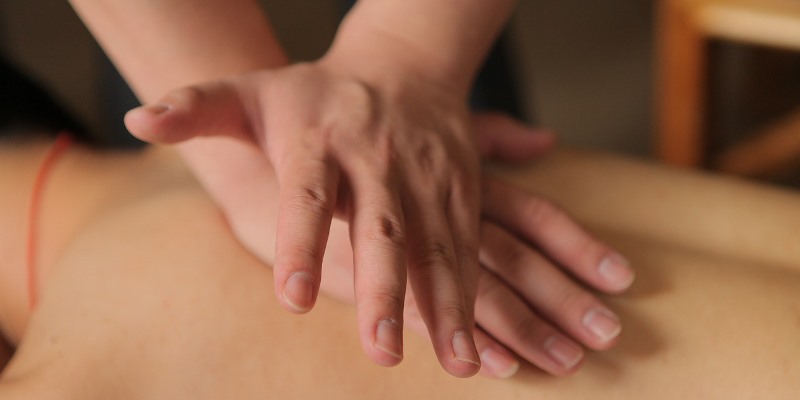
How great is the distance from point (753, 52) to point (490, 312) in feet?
4.05

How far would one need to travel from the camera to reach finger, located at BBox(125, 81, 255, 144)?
1.70ft

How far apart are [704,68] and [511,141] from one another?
0.45m

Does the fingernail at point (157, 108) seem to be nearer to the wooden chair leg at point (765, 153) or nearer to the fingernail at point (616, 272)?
the fingernail at point (616, 272)

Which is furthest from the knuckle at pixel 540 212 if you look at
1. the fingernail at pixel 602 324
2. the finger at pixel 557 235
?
the fingernail at pixel 602 324

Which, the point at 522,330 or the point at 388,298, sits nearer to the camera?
the point at 388,298

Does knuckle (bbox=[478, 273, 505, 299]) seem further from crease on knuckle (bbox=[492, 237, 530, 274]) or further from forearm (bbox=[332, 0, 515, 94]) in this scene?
forearm (bbox=[332, 0, 515, 94])

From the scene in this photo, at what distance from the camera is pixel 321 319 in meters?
0.59

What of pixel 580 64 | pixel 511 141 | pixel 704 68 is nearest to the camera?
pixel 511 141

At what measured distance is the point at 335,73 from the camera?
66 centimetres

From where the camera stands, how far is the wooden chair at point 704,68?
955 mm

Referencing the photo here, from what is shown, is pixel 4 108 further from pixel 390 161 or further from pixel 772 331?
pixel 772 331

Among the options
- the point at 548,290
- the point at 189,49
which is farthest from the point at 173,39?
the point at 548,290

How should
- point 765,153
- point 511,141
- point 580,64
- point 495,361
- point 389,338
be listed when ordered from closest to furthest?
1. point 389,338
2. point 495,361
3. point 511,141
4. point 765,153
5. point 580,64

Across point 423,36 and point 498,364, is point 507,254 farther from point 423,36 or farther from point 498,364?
point 423,36
